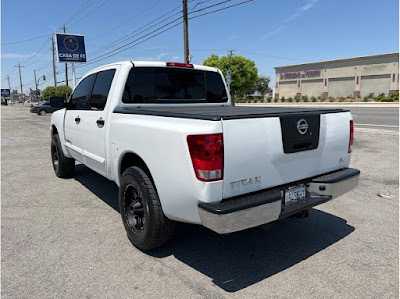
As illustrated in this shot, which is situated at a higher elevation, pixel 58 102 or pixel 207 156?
pixel 58 102

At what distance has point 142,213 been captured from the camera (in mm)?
3180

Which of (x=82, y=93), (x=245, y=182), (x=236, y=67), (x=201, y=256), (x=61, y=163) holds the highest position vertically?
(x=236, y=67)

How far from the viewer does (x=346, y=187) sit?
3.24 m

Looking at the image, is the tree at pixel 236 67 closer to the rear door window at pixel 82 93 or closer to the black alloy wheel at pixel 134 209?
the rear door window at pixel 82 93

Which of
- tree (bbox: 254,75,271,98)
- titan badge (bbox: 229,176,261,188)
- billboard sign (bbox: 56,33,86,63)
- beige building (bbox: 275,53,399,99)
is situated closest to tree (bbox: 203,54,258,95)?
beige building (bbox: 275,53,399,99)

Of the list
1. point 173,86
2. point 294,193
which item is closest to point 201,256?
point 294,193

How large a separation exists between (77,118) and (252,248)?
10.5 ft

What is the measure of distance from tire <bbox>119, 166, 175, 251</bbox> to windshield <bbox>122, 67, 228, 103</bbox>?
115 centimetres

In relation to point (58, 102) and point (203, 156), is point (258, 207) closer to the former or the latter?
point (203, 156)

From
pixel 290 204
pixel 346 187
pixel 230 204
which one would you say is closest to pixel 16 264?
pixel 230 204

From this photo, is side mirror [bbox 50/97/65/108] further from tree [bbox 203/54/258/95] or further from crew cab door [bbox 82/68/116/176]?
tree [bbox 203/54/258/95]

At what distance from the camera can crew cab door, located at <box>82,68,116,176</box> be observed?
3906 mm

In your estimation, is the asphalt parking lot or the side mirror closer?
the asphalt parking lot

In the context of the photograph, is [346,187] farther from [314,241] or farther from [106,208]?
[106,208]
